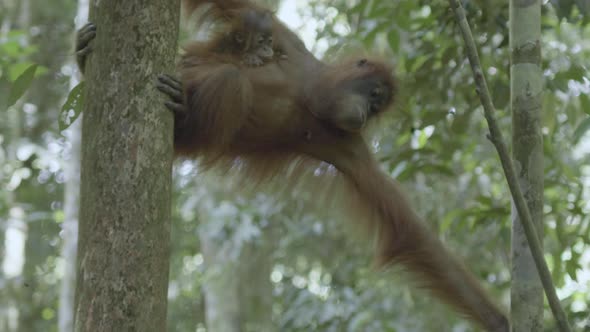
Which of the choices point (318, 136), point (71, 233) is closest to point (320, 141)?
point (318, 136)

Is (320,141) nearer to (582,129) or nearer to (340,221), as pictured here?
(340,221)

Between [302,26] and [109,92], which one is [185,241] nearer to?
[302,26]

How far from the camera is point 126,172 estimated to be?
1912 mm

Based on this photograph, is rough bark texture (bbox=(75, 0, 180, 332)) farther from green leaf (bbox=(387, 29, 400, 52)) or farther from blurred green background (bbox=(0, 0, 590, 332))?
green leaf (bbox=(387, 29, 400, 52))

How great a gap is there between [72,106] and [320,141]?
1.17 m

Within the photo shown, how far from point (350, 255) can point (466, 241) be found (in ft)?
3.51

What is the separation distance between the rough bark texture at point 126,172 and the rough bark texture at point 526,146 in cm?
111

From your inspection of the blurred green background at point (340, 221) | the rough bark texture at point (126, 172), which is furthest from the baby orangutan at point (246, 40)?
the rough bark texture at point (126, 172)

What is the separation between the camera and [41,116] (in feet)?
34.6

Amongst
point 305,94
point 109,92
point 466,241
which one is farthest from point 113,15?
point 466,241

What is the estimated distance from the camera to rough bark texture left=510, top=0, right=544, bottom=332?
2.26 meters

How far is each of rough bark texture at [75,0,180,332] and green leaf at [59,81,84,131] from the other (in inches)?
17.9

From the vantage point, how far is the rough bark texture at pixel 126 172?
1826 millimetres

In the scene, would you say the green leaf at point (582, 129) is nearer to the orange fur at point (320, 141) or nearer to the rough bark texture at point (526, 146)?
the rough bark texture at point (526, 146)
